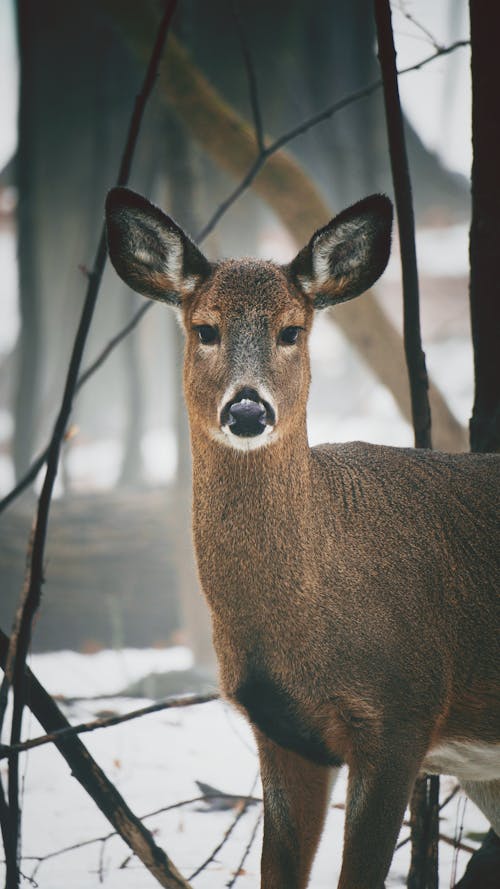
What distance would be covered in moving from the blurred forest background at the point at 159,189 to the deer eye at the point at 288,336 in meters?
2.53

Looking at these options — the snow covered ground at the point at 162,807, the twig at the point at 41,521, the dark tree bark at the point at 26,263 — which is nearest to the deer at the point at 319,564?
the twig at the point at 41,521

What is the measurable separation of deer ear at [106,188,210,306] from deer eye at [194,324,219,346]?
6.9 inches

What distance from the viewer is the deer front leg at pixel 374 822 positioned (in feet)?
7.49

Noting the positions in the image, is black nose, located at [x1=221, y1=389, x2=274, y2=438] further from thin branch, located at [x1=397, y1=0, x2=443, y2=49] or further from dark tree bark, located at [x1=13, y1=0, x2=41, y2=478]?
dark tree bark, located at [x1=13, y1=0, x2=41, y2=478]

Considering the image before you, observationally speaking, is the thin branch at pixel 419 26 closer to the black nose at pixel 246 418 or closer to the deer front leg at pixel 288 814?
the black nose at pixel 246 418

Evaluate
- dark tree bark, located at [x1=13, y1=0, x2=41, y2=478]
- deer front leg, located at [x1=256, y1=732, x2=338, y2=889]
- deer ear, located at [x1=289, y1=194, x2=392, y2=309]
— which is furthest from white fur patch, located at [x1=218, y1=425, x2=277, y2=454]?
dark tree bark, located at [x1=13, y1=0, x2=41, y2=478]

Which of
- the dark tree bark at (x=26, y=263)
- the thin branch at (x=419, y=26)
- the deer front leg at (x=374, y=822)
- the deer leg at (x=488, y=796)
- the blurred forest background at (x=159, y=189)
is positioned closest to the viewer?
the deer front leg at (x=374, y=822)

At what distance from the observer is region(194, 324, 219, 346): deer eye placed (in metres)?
2.74

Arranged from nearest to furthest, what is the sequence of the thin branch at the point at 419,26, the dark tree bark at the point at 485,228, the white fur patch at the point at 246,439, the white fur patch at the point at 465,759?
the white fur patch at the point at 246,439
the white fur patch at the point at 465,759
the dark tree bark at the point at 485,228
the thin branch at the point at 419,26

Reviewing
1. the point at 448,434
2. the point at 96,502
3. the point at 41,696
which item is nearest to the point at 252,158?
the point at 448,434

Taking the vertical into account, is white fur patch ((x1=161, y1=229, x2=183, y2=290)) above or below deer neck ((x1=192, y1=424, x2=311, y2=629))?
above

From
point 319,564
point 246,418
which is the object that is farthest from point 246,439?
point 319,564

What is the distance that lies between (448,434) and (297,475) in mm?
2862

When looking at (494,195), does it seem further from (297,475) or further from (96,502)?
(96,502)
